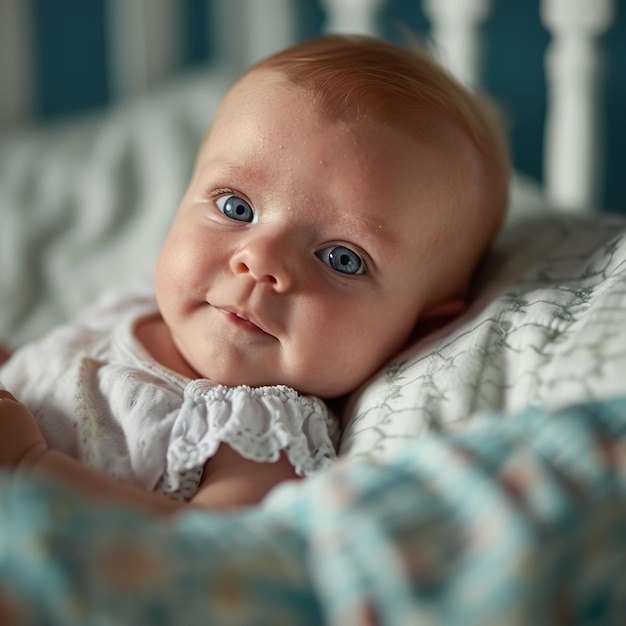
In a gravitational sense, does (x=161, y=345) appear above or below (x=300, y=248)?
below

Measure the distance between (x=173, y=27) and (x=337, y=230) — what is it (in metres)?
1.26

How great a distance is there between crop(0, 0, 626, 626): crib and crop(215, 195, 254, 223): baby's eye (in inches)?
7.6

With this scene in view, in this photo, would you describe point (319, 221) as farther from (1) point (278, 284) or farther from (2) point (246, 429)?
(2) point (246, 429)

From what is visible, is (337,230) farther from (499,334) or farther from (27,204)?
(27,204)

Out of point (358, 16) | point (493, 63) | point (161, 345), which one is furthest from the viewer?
point (493, 63)

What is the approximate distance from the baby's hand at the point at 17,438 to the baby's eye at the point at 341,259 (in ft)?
0.97

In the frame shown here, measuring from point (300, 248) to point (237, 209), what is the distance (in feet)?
0.26

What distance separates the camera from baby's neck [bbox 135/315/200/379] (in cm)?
88

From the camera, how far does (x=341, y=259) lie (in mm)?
850

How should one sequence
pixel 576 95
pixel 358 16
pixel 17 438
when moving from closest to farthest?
pixel 17 438 → pixel 576 95 → pixel 358 16

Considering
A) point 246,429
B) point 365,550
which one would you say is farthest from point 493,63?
point 365,550

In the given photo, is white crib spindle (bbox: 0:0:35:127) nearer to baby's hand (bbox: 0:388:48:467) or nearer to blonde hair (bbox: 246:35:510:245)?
blonde hair (bbox: 246:35:510:245)

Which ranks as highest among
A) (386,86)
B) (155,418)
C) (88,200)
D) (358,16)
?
(386,86)

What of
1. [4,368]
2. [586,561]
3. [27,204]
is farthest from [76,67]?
[586,561]
